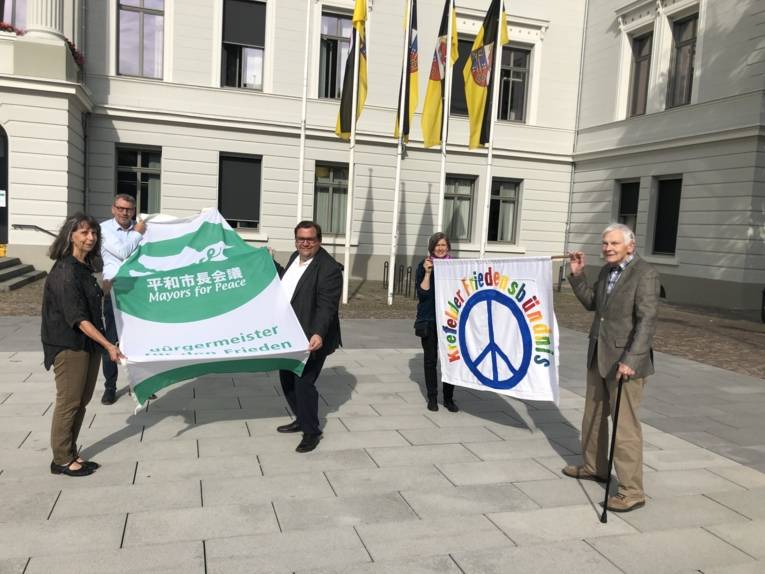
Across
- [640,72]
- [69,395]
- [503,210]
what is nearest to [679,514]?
[69,395]

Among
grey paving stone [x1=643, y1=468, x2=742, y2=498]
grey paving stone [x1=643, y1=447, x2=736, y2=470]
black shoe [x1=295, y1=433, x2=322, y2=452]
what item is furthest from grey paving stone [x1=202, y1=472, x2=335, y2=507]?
grey paving stone [x1=643, y1=447, x2=736, y2=470]

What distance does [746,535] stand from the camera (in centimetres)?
374

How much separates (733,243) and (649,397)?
1240cm

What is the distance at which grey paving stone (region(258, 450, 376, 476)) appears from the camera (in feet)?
14.8

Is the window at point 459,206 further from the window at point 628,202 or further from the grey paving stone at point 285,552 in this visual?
the grey paving stone at point 285,552

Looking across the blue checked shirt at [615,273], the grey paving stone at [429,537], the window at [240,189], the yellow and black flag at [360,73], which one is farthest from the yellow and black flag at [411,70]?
the grey paving stone at [429,537]

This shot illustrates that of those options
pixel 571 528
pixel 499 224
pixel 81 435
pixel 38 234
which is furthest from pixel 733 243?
pixel 38 234

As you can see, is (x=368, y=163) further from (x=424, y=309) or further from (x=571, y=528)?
(x=571, y=528)

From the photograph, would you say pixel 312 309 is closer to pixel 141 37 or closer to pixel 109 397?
pixel 109 397

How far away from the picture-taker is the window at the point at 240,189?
19.8 m

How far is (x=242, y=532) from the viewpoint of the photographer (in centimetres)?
349

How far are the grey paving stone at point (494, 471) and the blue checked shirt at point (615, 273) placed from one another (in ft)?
4.99

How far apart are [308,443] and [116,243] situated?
107 inches

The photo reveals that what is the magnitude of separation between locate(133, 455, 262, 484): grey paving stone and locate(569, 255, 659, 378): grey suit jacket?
8.68 feet
